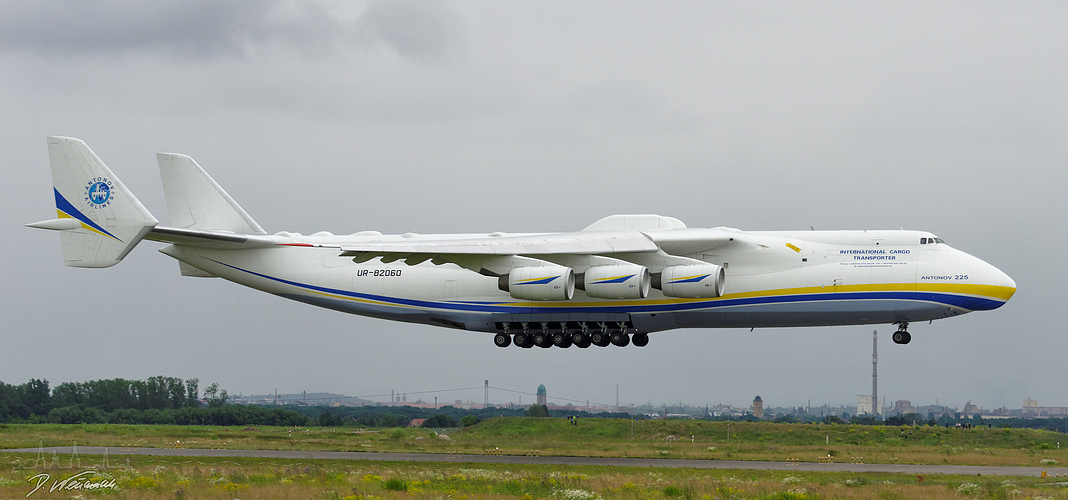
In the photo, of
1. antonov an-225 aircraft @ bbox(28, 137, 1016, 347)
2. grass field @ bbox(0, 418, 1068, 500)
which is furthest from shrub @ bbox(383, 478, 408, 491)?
antonov an-225 aircraft @ bbox(28, 137, 1016, 347)

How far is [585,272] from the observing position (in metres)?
23.2

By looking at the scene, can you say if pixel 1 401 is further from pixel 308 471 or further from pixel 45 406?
pixel 308 471

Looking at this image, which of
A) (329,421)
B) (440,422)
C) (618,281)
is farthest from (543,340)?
(329,421)

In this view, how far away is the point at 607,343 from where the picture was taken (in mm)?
24891

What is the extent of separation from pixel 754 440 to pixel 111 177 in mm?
20921

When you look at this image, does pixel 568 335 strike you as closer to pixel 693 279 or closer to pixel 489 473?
pixel 693 279

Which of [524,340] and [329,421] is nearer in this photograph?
[524,340]

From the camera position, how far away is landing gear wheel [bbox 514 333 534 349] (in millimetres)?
25359

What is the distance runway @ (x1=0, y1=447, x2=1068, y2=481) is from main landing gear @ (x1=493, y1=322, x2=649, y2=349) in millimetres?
3299

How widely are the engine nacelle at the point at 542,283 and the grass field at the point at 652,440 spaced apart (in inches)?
166

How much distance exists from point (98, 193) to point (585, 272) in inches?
489

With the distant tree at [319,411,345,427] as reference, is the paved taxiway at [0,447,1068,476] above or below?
above

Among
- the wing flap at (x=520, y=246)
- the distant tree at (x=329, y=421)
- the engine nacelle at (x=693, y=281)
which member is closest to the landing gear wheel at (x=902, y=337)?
the engine nacelle at (x=693, y=281)

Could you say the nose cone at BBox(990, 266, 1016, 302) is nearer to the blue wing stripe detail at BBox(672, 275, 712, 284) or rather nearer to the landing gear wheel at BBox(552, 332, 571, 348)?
the blue wing stripe detail at BBox(672, 275, 712, 284)
